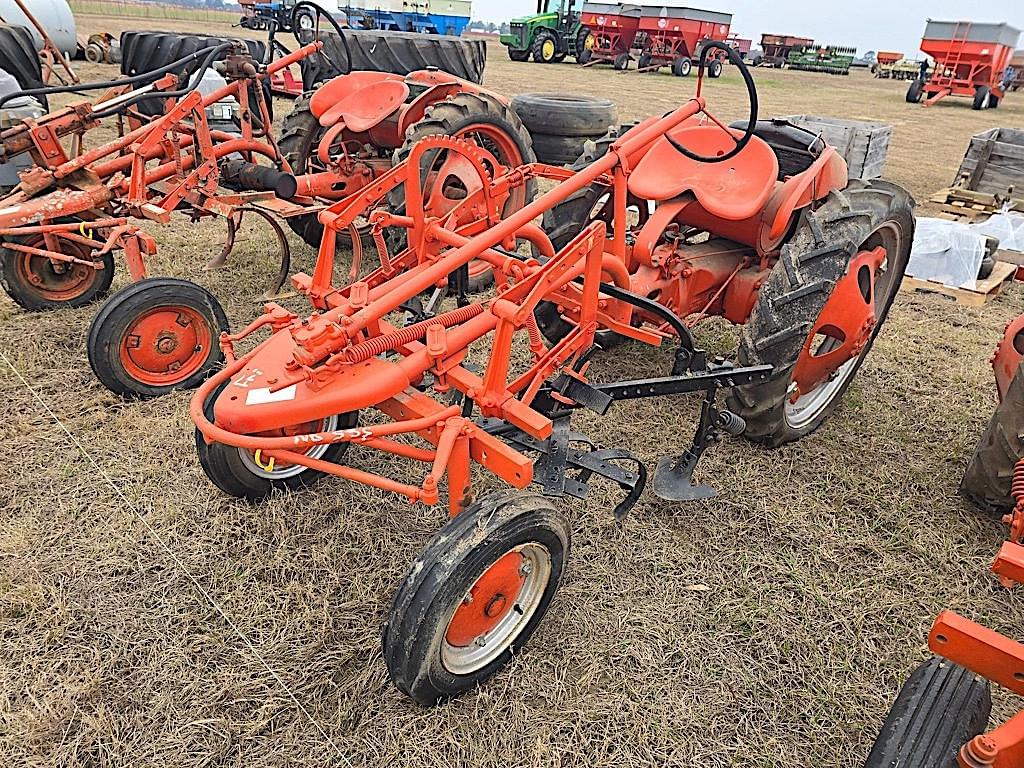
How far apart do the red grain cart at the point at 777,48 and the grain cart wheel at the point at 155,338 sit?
131 feet

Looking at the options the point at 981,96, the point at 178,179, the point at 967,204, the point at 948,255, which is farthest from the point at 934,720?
the point at 981,96

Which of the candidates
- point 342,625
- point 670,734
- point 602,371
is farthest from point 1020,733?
point 602,371

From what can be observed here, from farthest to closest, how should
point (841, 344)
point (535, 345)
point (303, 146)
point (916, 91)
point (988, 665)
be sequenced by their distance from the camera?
point (916, 91)
point (303, 146)
point (841, 344)
point (535, 345)
point (988, 665)

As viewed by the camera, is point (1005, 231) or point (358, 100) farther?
point (1005, 231)

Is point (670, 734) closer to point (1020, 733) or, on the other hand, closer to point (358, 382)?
point (1020, 733)

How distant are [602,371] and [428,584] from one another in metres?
2.53

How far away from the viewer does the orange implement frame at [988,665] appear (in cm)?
150

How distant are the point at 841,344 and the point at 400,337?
93.6 inches

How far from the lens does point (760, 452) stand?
3699 millimetres

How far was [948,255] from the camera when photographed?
5.87 meters

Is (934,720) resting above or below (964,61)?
below

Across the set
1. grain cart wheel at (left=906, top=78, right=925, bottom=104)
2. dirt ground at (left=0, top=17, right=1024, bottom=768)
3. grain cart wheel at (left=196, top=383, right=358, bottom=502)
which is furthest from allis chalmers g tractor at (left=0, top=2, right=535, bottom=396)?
grain cart wheel at (left=906, top=78, right=925, bottom=104)

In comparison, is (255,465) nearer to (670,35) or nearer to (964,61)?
(964,61)

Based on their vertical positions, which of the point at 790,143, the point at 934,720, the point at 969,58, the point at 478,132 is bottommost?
the point at 934,720
